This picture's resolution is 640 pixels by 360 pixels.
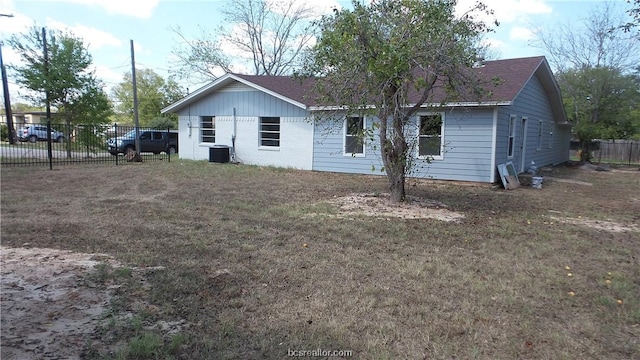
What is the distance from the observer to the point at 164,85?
46688 millimetres

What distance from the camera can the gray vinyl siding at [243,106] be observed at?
15445 mm

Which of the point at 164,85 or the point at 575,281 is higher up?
the point at 164,85

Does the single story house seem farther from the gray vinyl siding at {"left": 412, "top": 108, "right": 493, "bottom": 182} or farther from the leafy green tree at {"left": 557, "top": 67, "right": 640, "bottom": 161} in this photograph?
the leafy green tree at {"left": 557, "top": 67, "right": 640, "bottom": 161}

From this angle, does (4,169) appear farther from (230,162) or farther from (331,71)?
(331,71)

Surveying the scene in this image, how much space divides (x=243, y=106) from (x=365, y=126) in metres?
5.37

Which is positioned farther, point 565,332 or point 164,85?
point 164,85

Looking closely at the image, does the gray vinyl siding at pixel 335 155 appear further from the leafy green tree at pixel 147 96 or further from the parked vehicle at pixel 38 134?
the leafy green tree at pixel 147 96

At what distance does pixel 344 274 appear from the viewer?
4.46 meters

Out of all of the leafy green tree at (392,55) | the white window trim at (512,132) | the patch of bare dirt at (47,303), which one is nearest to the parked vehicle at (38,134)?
the leafy green tree at (392,55)

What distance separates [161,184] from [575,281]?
9465mm

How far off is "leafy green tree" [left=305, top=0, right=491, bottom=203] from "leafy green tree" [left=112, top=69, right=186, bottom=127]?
114 ft

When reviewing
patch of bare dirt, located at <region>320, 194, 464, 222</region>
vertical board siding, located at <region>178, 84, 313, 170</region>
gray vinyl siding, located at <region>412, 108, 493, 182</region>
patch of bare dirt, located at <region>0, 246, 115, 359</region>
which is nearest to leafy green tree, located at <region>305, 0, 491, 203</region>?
patch of bare dirt, located at <region>320, 194, 464, 222</region>

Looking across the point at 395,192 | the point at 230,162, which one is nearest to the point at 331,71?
the point at 395,192

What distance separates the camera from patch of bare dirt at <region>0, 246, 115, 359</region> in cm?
280
